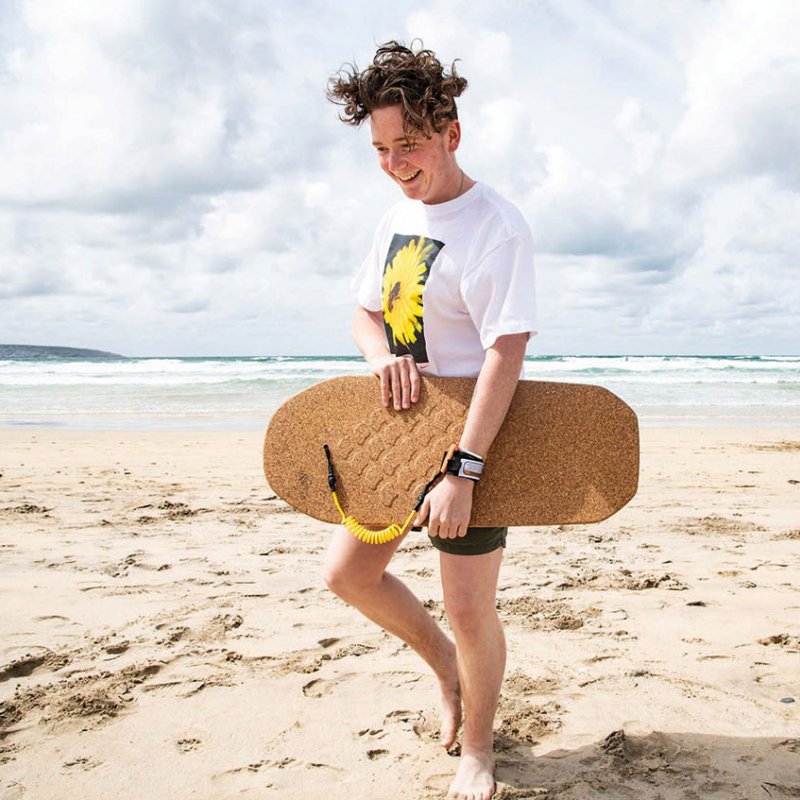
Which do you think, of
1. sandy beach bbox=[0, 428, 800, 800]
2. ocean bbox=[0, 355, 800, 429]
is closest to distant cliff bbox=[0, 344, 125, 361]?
ocean bbox=[0, 355, 800, 429]

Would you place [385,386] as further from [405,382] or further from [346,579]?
[346,579]

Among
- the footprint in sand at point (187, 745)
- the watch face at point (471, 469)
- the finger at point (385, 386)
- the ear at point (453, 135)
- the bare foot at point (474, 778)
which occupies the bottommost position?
the footprint in sand at point (187, 745)

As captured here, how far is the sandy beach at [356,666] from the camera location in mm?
2273

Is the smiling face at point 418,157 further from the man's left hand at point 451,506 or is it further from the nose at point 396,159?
the man's left hand at point 451,506

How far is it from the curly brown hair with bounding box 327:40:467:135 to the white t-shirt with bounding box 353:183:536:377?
22 centimetres

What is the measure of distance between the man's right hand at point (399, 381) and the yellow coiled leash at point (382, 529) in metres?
0.19

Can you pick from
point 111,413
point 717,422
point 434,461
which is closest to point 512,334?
point 434,461

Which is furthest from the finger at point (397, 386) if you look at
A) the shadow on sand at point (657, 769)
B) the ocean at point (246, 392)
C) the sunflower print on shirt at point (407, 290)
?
the ocean at point (246, 392)

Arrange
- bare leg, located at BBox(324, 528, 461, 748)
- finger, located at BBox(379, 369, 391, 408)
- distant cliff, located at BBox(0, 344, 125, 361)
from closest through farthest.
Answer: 1. finger, located at BBox(379, 369, 391, 408)
2. bare leg, located at BBox(324, 528, 461, 748)
3. distant cliff, located at BBox(0, 344, 125, 361)

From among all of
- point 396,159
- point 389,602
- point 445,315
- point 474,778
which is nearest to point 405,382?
point 445,315

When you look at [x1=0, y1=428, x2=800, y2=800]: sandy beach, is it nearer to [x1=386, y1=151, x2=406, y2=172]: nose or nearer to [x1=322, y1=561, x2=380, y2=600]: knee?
[x1=322, y1=561, x2=380, y2=600]: knee

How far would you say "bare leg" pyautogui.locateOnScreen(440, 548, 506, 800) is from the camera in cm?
208

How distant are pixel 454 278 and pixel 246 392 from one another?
60.6 ft

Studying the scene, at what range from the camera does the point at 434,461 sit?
2033 mm
